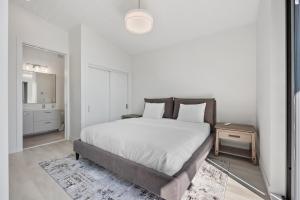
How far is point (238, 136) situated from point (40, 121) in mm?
5133

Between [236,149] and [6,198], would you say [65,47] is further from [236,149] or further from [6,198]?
[236,149]

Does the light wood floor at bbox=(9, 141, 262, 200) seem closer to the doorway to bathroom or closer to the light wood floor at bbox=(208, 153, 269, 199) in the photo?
the light wood floor at bbox=(208, 153, 269, 199)

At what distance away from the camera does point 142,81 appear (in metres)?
4.50

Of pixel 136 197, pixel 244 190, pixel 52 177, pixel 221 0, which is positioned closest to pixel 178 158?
pixel 136 197

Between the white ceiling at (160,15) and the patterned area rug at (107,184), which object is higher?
the white ceiling at (160,15)

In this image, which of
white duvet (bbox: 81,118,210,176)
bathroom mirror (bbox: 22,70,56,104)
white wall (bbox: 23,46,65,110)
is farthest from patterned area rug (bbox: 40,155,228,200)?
white wall (bbox: 23,46,65,110)

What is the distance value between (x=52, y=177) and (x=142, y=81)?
3213mm

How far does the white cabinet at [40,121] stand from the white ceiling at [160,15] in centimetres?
264

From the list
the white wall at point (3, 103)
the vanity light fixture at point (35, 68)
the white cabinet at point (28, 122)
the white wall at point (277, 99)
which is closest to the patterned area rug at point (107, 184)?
Answer: the white wall at point (277, 99)

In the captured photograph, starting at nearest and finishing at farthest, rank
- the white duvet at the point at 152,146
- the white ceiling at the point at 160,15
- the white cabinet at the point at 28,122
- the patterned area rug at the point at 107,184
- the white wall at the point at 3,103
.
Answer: the white wall at the point at 3,103, the white duvet at the point at 152,146, the patterned area rug at the point at 107,184, the white ceiling at the point at 160,15, the white cabinet at the point at 28,122

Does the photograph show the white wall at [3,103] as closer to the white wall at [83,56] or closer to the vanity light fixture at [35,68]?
the white wall at [83,56]

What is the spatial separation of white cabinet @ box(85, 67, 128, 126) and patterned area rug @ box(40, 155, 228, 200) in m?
1.46

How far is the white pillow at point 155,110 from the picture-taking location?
3472 millimetres

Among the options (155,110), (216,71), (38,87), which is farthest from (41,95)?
(216,71)
